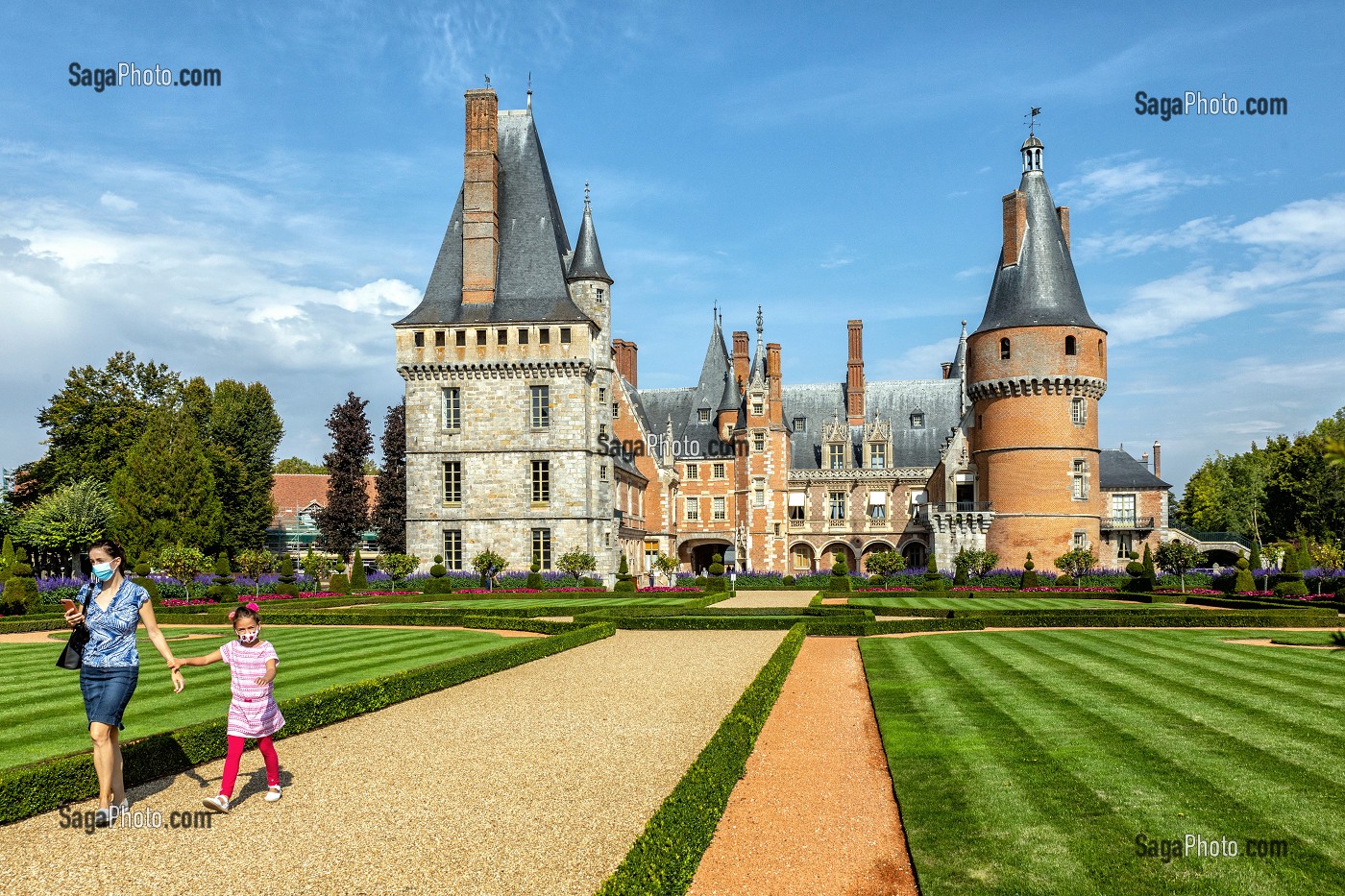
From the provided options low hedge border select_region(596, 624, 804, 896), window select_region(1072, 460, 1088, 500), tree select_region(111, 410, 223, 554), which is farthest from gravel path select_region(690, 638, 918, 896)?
tree select_region(111, 410, 223, 554)

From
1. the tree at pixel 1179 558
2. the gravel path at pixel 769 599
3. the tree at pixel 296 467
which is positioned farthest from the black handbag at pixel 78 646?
the tree at pixel 296 467

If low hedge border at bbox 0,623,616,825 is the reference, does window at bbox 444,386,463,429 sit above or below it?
above

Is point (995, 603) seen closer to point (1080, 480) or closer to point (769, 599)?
point (769, 599)

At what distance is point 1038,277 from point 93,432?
5368 centimetres

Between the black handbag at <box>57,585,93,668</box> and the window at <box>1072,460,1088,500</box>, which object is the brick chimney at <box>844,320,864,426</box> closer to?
the window at <box>1072,460,1088,500</box>

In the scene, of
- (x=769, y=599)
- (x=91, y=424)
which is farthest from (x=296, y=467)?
(x=769, y=599)

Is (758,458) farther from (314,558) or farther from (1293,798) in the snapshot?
(1293,798)

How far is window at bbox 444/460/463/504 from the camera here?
4441 centimetres

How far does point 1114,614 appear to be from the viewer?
80.9 ft

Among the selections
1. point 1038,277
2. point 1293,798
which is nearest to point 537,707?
point 1293,798

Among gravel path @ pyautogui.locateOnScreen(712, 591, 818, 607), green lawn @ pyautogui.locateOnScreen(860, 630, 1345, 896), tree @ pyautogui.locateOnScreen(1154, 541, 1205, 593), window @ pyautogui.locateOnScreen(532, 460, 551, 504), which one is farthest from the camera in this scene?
window @ pyautogui.locateOnScreen(532, 460, 551, 504)

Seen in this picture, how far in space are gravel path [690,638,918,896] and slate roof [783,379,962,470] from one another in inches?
1883

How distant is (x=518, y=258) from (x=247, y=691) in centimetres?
3894

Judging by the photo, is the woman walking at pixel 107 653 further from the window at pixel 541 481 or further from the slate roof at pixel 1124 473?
the slate roof at pixel 1124 473
